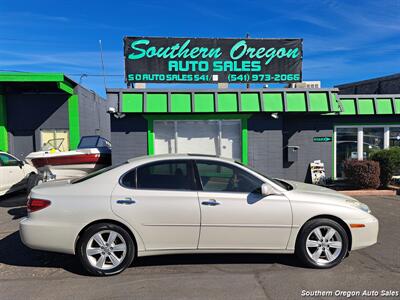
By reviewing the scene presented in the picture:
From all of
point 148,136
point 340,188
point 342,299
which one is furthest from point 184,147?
point 342,299

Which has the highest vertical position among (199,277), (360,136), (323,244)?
(360,136)

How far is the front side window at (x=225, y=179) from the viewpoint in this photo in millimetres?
4332

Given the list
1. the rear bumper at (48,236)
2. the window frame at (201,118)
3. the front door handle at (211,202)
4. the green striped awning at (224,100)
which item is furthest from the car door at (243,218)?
the window frame at (201,118)

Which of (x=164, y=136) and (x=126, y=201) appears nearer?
(x=126, y=201)

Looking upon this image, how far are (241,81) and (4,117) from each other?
504 inches

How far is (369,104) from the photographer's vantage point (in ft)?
→ 36.0

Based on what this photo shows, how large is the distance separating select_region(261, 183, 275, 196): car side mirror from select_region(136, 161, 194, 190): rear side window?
924 millimetres

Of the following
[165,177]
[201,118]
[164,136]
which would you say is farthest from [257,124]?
[165,177]

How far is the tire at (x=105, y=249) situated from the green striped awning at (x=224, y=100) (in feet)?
18.4

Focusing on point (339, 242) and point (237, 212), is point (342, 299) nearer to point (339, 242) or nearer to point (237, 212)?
point (339, 242)

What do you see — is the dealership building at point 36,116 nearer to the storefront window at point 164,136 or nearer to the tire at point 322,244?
the storefront window at point 164,136

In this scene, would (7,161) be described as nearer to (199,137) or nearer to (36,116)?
(199,137)

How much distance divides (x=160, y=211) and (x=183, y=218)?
1.00 feet

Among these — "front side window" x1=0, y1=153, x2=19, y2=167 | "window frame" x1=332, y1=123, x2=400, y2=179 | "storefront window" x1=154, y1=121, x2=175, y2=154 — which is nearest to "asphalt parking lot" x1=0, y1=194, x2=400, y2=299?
"front side window" x1=0, y1=153, x2=19, y2=167
